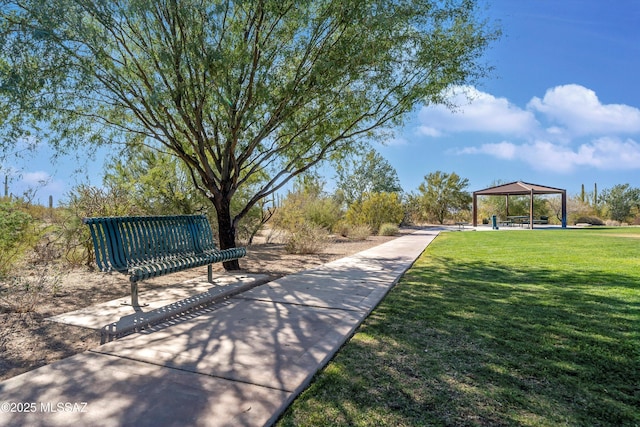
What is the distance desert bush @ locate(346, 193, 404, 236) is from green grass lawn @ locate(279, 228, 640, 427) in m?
15.4

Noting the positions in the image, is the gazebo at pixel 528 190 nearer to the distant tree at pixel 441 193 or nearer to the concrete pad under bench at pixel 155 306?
the distant tree at pixel 441 193

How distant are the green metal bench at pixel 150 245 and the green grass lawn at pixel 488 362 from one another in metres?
2.92

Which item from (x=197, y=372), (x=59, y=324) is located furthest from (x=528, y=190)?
(x=59, y=324)

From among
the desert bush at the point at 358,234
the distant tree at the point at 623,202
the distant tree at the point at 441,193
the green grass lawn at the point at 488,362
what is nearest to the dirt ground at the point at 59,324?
the green grass lawn at the point at 488,362

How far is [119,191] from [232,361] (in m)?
7.76

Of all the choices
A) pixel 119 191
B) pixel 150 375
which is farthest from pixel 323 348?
pixel 119 191

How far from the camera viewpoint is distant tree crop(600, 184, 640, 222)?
33562mm

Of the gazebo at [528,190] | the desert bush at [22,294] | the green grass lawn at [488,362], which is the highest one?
the gazebo at [528,190]

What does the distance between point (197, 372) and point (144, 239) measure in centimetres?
302

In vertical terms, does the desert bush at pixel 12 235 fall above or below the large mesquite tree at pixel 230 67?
below

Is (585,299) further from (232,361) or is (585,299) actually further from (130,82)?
(130,82)

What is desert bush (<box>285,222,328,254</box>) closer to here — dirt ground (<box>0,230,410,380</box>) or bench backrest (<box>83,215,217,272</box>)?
dirt ground (<box>0,230,410,380</box>)

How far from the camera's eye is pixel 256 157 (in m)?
9.46

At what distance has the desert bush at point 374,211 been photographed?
853 inches
